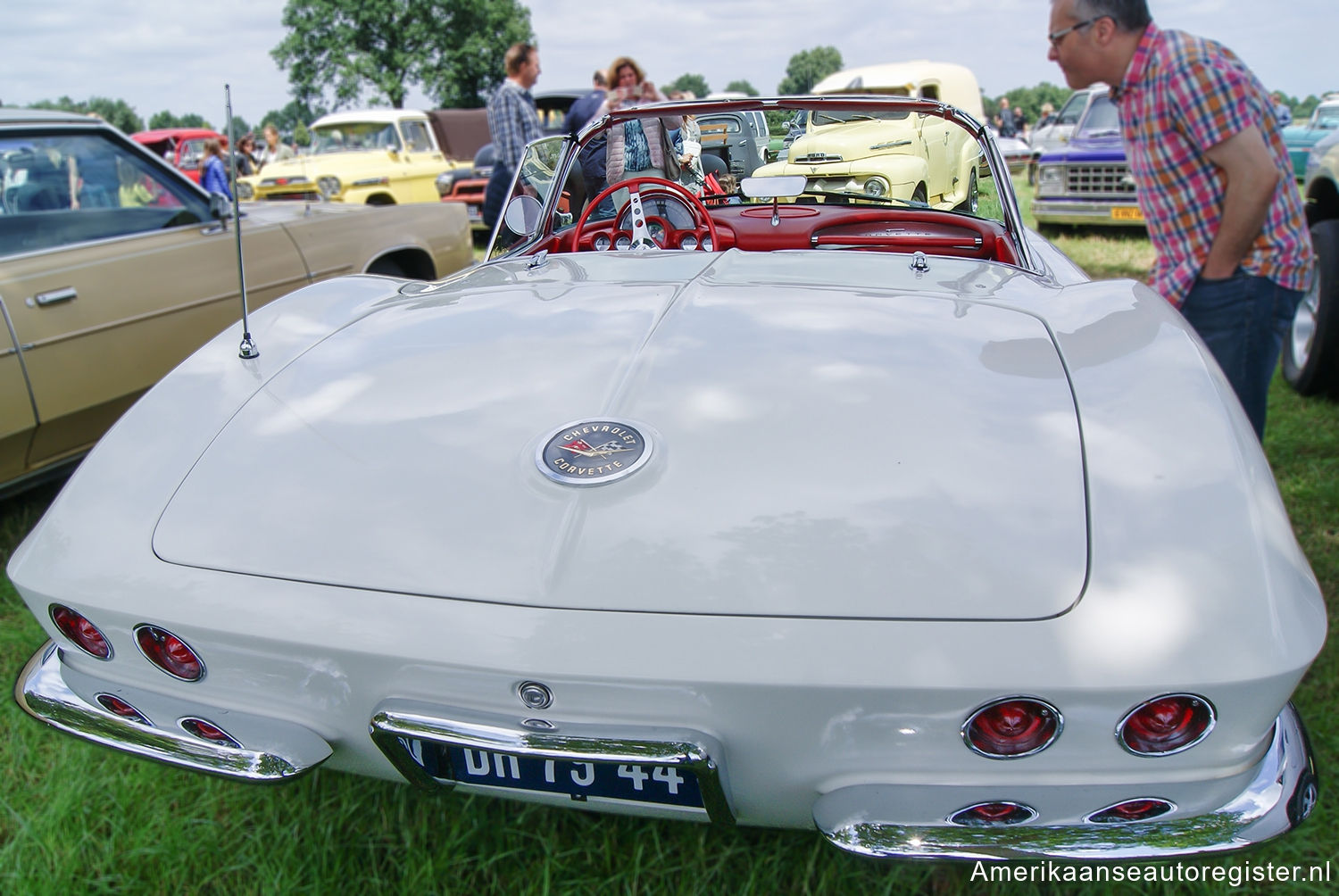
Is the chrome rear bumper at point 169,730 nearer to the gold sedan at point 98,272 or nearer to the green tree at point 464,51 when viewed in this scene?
the gold sedan at point 98,272

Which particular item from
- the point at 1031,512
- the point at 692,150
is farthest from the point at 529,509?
the point at 692,150

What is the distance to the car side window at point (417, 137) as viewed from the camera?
35.0 feet

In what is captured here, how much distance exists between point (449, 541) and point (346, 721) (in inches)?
12.7

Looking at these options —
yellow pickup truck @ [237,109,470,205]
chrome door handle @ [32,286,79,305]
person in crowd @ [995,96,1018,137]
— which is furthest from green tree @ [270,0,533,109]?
chrome door handle @ [32,286,79,305]

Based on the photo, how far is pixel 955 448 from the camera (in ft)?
4.45

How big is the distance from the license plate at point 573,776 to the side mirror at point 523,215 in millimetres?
1915

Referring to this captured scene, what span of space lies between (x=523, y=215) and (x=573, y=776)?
2019 millimetres

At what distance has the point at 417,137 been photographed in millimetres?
10820

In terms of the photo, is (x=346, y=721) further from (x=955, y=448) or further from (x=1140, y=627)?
(x=1140, y=627)

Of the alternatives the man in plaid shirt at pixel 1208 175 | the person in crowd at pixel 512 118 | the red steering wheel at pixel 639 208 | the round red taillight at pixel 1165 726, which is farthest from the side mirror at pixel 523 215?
the person in crowd at pixel 512 118

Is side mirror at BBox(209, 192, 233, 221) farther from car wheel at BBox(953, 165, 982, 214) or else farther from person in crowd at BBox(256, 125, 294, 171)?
person in crowd at BBox(256, 125, 294, 171)

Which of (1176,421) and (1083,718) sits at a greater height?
(1176,421)

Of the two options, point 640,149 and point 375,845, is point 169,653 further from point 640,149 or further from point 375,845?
point 640,149

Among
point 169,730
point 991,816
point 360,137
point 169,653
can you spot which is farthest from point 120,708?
point 360,137
